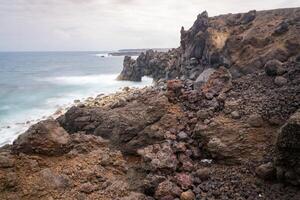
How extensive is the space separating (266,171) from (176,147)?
2.63 meters

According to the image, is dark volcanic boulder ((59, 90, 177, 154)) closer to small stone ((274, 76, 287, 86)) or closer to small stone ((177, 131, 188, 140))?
small stone ((177, 131, 188, 140))

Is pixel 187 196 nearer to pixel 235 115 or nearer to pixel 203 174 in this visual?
pixel 203 174

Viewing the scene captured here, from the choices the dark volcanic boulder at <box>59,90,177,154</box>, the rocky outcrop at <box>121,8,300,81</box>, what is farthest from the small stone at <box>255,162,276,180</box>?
the rocky outcrop at <box>121,8,300,81</box>

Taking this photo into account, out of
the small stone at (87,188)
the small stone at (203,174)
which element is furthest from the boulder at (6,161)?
the small stone at (203,174)

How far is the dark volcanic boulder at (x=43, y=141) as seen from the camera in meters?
9.10

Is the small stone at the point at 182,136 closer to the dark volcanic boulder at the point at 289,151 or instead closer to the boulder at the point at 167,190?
the boulder at the point at 167,190

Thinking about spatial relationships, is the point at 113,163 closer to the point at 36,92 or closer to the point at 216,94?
the point at 216,94

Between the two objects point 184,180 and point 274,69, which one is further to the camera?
point 274,69

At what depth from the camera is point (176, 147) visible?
1020 cm

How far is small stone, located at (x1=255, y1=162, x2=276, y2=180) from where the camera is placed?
8.66 meters

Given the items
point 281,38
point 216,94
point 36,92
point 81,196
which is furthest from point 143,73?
point 81,196

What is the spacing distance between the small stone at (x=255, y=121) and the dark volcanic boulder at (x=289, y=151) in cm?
192

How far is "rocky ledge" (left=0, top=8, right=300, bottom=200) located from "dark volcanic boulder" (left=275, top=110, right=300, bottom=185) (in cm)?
2

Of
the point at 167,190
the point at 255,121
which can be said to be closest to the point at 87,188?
the point at 167,190
